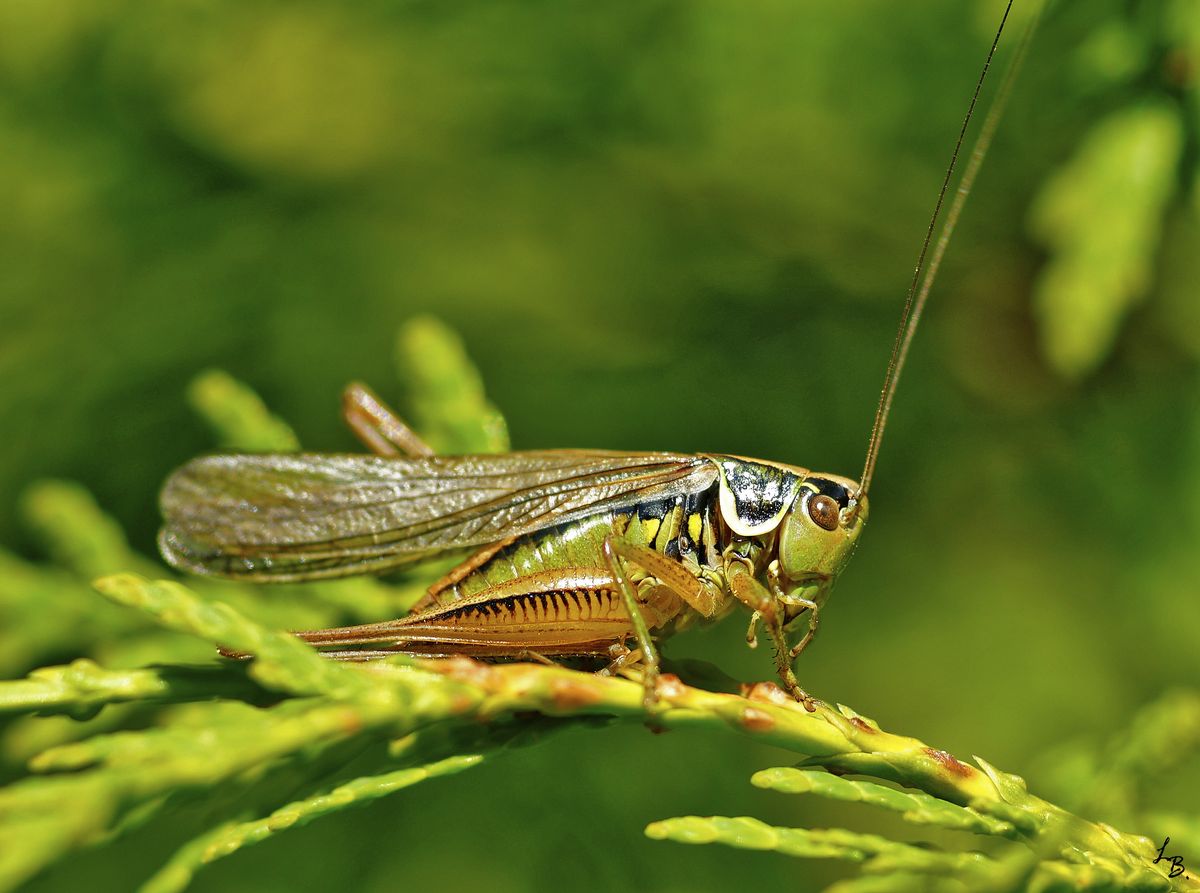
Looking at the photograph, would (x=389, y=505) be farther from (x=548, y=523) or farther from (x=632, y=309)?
(x=632, y=309)

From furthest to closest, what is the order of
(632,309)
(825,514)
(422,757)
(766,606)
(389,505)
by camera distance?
(632,309), (389,505), (825,514), (766,606), (422,757)

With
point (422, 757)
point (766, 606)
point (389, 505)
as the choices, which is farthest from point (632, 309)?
point (422, 757)

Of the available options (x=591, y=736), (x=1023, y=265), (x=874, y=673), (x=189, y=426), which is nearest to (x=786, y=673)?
(x=591, y=736)

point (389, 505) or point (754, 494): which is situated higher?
point (754, 494)

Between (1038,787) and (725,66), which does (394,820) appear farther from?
(725,66)

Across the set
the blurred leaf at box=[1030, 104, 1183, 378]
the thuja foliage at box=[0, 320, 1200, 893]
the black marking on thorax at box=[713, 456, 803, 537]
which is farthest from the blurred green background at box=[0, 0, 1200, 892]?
the thuja foliage at box=[0, 320, 1200, 893]

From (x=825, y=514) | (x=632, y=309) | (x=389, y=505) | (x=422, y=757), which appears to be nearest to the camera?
(x=422, y=757)
